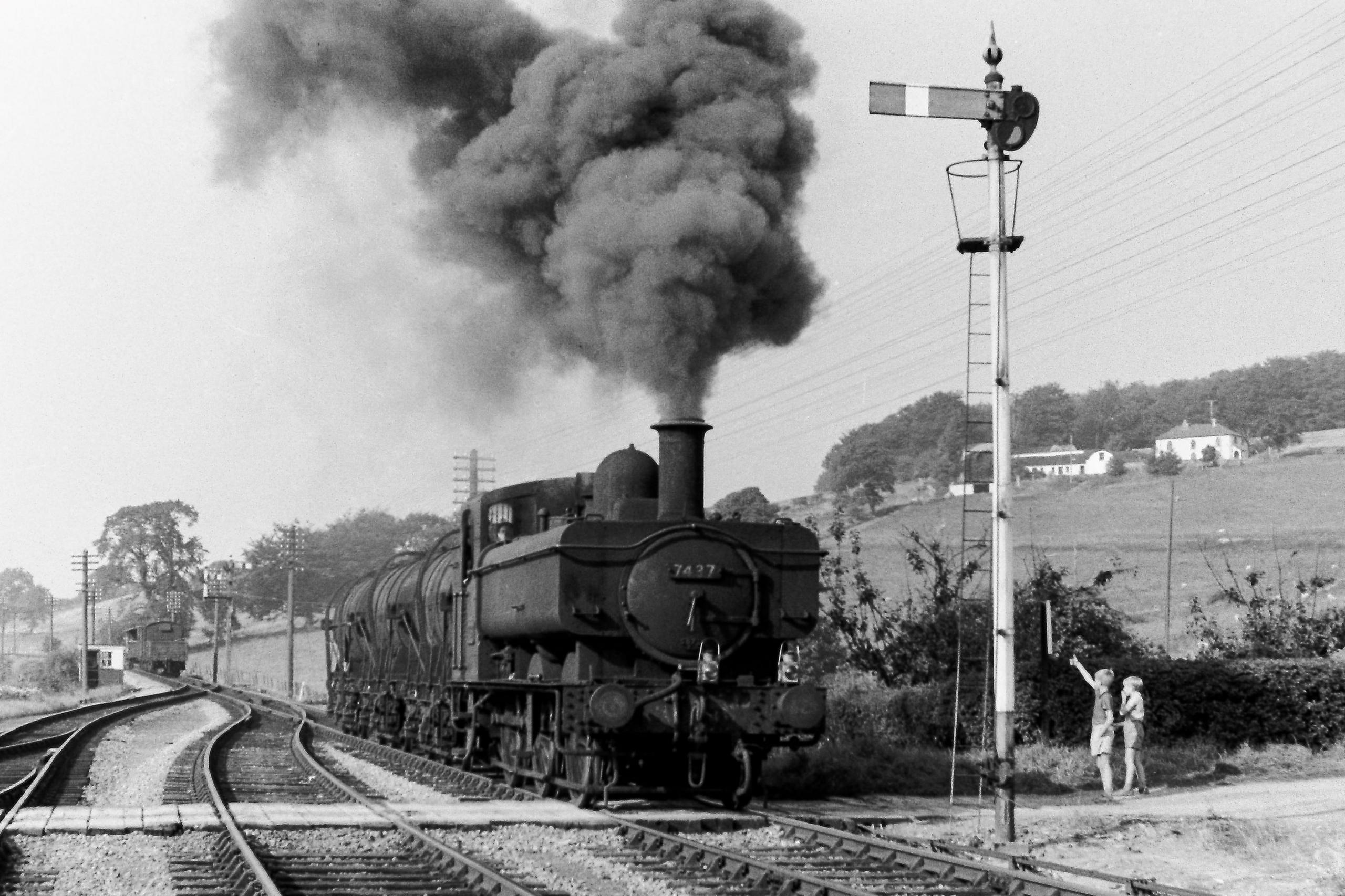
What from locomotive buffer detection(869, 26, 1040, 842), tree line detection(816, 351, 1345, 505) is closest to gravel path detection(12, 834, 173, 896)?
locomotive buffer detection(869, 26, 1040, 842)

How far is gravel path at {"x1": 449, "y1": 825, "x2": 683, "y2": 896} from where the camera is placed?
8.77 meters

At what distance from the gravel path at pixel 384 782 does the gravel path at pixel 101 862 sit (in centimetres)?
338

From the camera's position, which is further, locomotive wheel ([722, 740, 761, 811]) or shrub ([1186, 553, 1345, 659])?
shrub ([1186, 553, 1345, 659])

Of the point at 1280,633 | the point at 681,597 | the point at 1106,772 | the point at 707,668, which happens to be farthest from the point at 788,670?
the point at 1280,633

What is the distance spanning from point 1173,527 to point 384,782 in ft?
140

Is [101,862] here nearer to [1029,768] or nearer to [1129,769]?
[1129,769]

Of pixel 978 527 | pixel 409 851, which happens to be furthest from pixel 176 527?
pixel 409 851

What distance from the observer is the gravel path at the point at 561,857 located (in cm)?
877

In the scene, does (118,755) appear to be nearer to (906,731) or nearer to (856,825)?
(906,731)

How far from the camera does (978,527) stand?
45.5 metres

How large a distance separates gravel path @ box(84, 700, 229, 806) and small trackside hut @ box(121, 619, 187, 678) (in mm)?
38590

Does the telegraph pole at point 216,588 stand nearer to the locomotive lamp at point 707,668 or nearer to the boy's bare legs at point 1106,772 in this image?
the boy's bare legs at point 1106,772

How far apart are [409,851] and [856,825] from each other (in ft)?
11.2

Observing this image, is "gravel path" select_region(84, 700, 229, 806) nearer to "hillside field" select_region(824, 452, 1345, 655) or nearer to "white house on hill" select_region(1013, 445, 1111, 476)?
"hillside field" select_region(824, 452, 1345, 655)
